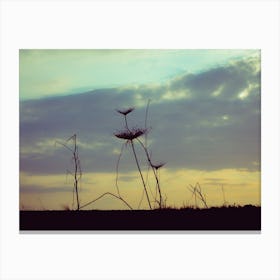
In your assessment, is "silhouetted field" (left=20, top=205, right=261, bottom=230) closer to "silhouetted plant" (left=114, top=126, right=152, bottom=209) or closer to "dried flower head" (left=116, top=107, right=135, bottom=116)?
"silhouetted plant" (left=114, top=126, right=152, bottom=209)

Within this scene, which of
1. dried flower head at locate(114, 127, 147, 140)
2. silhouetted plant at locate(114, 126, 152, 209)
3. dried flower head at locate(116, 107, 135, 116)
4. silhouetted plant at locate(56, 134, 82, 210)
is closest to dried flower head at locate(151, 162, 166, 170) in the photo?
silhouetted plant at locate(114, 126, 152, 209)

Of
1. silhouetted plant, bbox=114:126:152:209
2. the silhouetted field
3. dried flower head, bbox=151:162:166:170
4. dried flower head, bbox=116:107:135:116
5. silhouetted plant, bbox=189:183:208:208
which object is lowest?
the silhouetted field

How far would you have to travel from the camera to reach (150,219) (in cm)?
543

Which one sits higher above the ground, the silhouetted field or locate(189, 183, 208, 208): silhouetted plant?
locate(189, 183, 208, 208): silhouetted plant

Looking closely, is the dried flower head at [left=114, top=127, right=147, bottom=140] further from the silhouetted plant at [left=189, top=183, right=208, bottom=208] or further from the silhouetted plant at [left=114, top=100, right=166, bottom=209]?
the silhouetted plant at [left=189, top=183, right=208, bottom=208]

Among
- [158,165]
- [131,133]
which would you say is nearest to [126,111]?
[131,133]

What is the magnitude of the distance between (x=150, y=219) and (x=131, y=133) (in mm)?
668

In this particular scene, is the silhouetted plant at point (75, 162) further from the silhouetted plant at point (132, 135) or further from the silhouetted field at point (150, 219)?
the silhouetted plant at point (132, 135)

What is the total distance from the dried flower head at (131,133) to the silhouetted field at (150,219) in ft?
1.84

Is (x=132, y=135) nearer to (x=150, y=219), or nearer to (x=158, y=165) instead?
(x=158, y=165)

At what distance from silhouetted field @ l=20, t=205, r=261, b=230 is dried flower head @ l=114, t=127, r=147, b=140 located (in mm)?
562

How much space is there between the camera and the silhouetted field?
5402 mm
